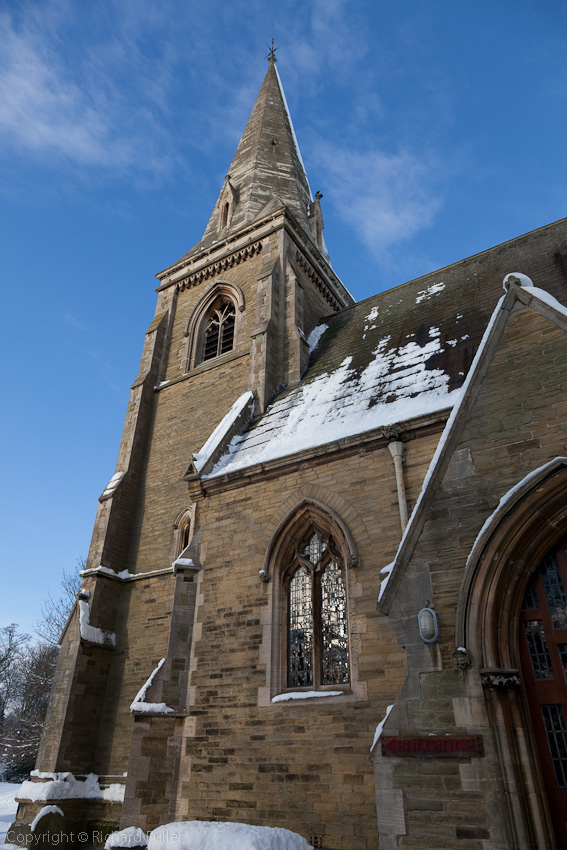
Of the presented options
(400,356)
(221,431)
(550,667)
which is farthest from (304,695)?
(400,356)

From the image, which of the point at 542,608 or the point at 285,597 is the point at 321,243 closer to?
the point at 285,597

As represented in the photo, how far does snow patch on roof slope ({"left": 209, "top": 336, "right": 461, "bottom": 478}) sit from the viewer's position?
1002 centimetres

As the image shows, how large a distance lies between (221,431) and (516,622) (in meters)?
7.71

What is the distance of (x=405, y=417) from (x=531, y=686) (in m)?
4.50

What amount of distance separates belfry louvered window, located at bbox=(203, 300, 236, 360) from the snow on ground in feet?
43.4

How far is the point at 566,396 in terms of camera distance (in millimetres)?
6348

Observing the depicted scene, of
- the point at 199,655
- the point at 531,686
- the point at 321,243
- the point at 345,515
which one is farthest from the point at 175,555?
the point at 321,243

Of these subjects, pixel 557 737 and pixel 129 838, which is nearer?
pixel 557 737

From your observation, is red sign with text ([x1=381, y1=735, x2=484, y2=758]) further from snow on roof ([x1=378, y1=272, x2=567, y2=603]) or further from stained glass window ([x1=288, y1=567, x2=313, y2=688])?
stained glass window ([x1=288, y1=567, x2=313, y2=688])

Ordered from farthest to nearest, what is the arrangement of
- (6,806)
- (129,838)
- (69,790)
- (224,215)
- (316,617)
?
(224,215) < (6,806) < (69,790) < (316,617) < (129,838)

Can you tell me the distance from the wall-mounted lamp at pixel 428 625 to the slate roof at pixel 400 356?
3935mm

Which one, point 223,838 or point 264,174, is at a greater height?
point 264,174

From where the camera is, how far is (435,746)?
555cm

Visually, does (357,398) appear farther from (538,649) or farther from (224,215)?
(224,215)
